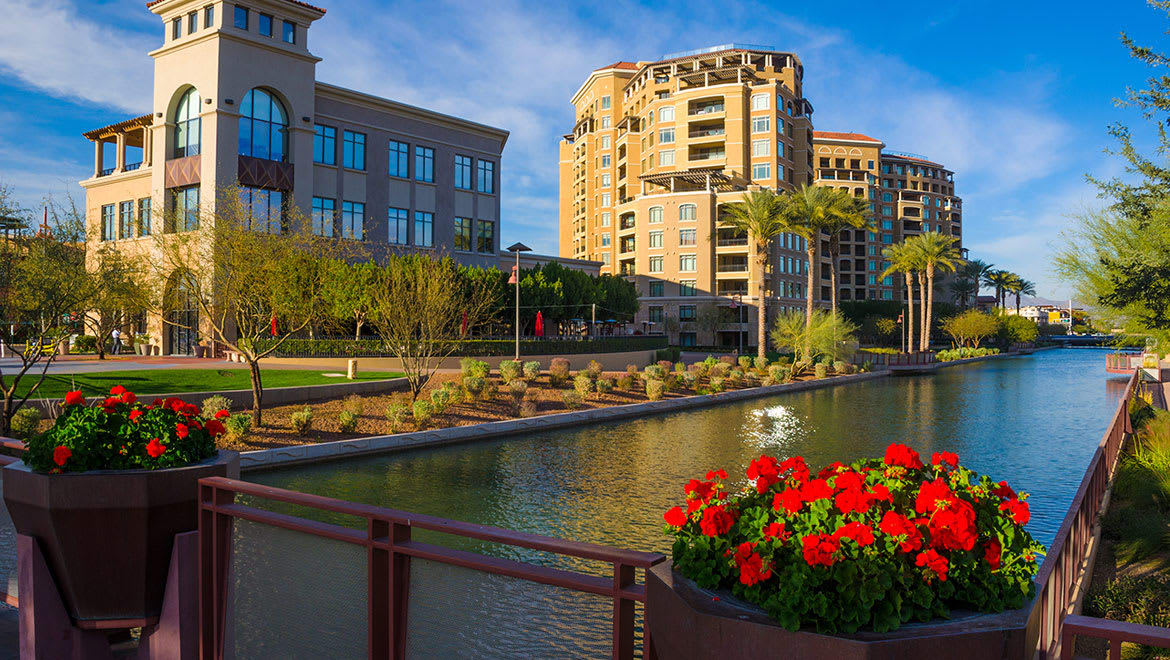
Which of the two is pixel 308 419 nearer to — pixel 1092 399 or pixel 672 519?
pixel 672 519

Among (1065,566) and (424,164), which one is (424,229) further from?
(1065,566)

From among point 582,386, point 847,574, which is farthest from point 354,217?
point 847,574

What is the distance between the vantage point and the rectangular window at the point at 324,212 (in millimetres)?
44781

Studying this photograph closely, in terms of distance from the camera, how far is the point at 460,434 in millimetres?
21109

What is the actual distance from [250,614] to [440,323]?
20.5 metres

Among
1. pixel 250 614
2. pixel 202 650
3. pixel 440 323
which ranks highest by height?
pixel 440 323

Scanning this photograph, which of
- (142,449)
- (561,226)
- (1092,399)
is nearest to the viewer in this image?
(142,449)

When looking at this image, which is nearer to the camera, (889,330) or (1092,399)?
(1092,399)

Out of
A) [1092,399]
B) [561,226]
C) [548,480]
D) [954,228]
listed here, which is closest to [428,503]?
[548,480]

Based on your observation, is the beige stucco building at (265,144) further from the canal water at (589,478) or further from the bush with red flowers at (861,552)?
the bush with red flowers at (861,552)

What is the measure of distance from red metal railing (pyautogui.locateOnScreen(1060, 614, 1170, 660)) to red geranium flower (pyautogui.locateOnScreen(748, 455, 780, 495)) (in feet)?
3.78

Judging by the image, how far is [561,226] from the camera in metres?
125

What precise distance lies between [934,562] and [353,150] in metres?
49.6

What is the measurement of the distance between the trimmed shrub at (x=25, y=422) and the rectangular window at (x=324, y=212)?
2778 cm
